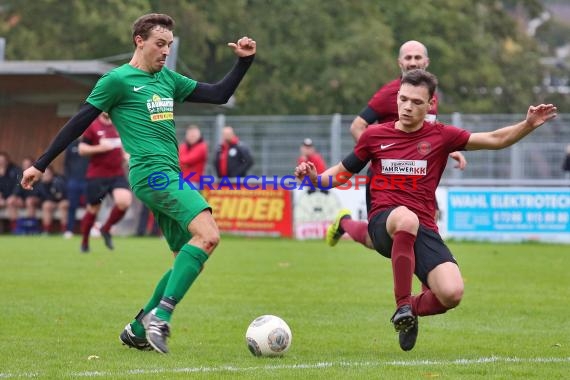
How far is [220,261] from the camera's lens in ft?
52.7

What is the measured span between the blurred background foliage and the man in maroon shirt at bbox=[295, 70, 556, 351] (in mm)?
28965

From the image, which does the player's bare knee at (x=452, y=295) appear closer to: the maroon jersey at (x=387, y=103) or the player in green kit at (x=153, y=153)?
the player in green kit at (x=153, y=153)

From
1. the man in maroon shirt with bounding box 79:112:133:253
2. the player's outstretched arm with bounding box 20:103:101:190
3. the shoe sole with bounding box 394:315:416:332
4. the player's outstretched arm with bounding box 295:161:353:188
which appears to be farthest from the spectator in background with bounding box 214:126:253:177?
the shoe sole with bounding box 394:315:416:332

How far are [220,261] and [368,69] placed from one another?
75.0 feet

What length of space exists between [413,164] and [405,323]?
1109 mm

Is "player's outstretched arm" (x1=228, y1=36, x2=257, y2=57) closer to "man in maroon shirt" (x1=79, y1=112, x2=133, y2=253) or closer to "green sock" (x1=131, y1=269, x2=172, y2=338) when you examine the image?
"green sock" (x1=131, y1=269, x2=172, y2=338)

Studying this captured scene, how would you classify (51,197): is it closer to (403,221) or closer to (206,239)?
(206,239)

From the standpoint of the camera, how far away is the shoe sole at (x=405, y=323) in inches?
279

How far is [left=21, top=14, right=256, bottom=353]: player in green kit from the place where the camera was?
7395mm

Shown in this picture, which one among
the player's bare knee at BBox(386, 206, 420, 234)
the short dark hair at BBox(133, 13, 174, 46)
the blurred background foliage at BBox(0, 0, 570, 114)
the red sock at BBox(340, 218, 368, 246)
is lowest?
the red sock at BBox(340, 218, 368, 246)

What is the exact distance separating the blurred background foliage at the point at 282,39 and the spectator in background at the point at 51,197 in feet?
42.3

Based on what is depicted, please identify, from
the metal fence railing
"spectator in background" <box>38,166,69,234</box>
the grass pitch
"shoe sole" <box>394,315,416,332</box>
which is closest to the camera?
the grass pitch

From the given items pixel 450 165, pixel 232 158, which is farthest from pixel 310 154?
pixel 450 165

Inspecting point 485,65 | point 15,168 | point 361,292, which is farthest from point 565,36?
point 361,292
